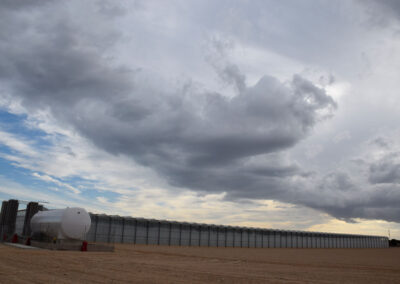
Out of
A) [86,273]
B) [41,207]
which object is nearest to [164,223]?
[41,207]

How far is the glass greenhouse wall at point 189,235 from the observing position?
2115 inches

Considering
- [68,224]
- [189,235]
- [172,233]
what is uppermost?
[68,224]

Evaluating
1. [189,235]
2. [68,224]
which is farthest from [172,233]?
[68,224]

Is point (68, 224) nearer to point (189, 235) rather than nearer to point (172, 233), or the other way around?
point (172, 233)

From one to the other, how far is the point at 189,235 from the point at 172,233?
398cm

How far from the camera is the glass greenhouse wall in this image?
176 ft

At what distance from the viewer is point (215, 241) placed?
67750 mm

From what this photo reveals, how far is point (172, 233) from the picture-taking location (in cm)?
6141

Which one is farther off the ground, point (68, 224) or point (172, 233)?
point (68, 224)

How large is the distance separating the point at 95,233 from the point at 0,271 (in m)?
39.0

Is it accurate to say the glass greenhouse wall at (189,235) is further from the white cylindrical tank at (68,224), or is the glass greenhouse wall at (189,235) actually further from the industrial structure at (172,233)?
the white cylindrical tank at (68,224)

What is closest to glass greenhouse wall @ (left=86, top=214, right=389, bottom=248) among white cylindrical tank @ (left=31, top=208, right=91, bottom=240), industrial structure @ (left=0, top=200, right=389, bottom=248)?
industrial structure @ (left=0, top=200, right=389, bottom=248)

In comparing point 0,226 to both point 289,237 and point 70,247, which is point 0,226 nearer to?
point 70,247

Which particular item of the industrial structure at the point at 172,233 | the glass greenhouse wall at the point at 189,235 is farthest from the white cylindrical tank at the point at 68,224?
the glass greenhouse wall at the point at 189,235
